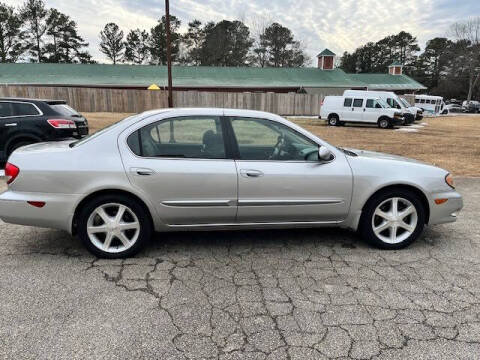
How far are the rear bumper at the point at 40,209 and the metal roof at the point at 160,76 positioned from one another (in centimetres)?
3219

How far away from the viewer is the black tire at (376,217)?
389 cm

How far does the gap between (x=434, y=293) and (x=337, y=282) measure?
31.0 inches

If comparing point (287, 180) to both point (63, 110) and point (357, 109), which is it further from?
point (357, 109)

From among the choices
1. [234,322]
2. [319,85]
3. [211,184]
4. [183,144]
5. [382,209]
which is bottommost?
[234,322]

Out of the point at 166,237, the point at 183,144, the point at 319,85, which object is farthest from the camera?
the point at 319,85

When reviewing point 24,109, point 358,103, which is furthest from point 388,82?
point 24,109

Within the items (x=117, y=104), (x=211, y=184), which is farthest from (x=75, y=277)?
(x=117, y=104)

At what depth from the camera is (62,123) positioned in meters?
8.00

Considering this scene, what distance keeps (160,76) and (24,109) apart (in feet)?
99.0

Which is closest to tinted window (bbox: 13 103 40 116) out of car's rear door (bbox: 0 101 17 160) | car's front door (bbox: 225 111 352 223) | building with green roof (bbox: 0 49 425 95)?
car's rear door (bbox: 0 101 17 160)

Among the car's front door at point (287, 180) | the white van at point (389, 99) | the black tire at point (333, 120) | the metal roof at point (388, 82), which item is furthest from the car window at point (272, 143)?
the metal roof at point (388, 82)

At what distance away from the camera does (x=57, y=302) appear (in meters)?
2.90

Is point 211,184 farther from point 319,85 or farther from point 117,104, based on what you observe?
point 319,85

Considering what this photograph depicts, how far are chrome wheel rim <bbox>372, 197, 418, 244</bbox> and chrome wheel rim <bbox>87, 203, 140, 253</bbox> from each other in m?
2.49
